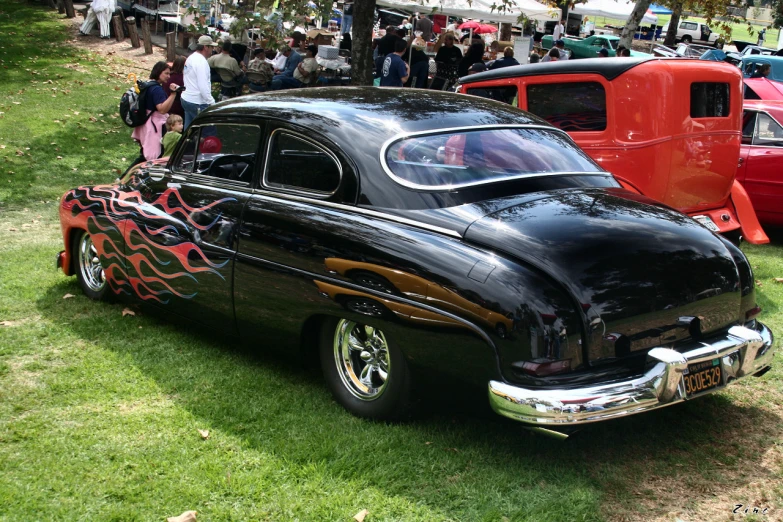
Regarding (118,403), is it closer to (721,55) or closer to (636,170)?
(636,170)

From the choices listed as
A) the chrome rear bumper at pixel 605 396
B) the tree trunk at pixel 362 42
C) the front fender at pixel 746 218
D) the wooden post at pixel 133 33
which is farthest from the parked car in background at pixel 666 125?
the wooden post at pixel 133 33

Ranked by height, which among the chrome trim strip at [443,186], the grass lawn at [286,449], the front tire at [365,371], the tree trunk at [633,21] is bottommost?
the grass lawn at [286,449]

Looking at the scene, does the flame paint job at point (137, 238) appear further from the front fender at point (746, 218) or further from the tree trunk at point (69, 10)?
the tree trunk at point (69, 10)

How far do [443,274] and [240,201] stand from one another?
5.63ft

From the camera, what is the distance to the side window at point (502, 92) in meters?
8.57

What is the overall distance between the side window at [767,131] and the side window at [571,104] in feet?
10.4

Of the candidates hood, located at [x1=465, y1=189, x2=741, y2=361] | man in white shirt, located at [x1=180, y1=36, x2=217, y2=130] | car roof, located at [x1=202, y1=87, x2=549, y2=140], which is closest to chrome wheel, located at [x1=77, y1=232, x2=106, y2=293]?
car roof, located at [x1=202, y1=87, x2=549, y2=140]

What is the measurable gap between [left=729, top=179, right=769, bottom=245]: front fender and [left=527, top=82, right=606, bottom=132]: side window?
1460 millimetres

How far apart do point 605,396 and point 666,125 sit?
4.39m

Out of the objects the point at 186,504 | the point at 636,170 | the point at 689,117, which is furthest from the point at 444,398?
the point at 689,117

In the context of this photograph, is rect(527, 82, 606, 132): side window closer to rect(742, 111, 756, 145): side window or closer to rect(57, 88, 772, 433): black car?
rect(57, 88, 772, 433): black car

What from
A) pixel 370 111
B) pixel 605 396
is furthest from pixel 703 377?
pixel 370 111

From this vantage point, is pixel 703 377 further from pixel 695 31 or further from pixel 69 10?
pixel 695 31

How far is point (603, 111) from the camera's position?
25.3 feet
